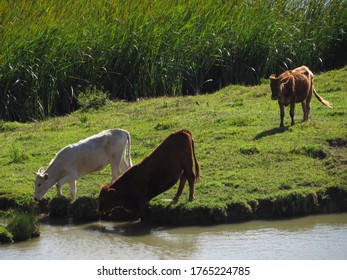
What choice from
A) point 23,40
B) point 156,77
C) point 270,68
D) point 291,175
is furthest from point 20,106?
point 291,175

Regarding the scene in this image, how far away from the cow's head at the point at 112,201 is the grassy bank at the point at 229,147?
1.12 feet

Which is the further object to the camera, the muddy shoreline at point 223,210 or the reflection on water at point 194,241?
the muddy shoreline at point 223,210

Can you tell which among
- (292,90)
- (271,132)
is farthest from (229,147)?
(292,90)

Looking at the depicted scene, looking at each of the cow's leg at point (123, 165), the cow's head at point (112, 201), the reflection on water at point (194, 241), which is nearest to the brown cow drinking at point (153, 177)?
the cow's head at point (112, 201)

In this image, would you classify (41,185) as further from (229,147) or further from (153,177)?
(229,147)

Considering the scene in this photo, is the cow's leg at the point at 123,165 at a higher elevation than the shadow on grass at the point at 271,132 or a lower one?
lower

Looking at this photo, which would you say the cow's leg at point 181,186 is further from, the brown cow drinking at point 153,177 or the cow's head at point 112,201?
the cow's head at point 112,201

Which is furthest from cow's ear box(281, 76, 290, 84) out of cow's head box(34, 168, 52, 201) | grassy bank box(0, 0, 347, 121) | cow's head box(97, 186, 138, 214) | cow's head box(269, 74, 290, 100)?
grassy bank box(0, 0, 347, 121)

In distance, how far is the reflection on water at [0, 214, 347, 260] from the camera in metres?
12.1

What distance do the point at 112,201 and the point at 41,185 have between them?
4.37 ft

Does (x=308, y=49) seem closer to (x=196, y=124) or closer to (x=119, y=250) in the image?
(x=196, y=124)

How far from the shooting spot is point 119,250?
12.5m

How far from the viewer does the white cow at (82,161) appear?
14.2 m

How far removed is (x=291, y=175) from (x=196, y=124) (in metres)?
3.67
